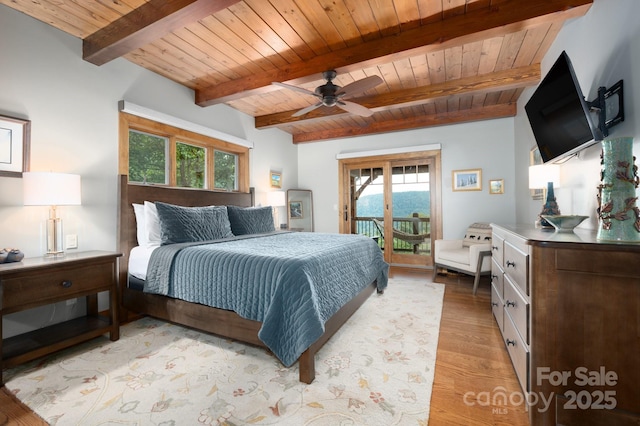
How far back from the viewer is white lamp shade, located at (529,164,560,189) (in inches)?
91.2

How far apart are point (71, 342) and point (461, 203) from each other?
5.16 m

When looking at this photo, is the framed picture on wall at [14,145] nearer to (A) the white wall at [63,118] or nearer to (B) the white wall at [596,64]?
(A) the white wall at [63,118]

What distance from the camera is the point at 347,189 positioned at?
5.73 metres

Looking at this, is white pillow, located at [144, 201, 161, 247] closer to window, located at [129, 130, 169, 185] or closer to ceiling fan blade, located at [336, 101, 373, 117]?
window, located at [129, 130, 169, 185]

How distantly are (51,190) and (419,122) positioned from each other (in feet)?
15.8

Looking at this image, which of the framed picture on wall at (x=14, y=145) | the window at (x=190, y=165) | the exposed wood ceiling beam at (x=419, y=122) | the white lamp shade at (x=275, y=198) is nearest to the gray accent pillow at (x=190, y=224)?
the window at (x=190, y=165)

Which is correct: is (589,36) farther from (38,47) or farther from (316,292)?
(38,47)

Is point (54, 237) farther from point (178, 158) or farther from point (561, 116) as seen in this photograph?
point (561, 116)

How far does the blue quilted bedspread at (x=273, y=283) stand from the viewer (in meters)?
1.77

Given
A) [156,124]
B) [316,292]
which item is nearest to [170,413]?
[316,292]

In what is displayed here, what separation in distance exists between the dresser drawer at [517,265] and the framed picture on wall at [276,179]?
13.1 feet

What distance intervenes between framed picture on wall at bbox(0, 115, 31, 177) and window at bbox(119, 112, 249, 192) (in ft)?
2.37

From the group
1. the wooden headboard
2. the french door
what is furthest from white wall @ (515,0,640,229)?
the wooden headboard

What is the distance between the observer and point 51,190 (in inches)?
81.0
